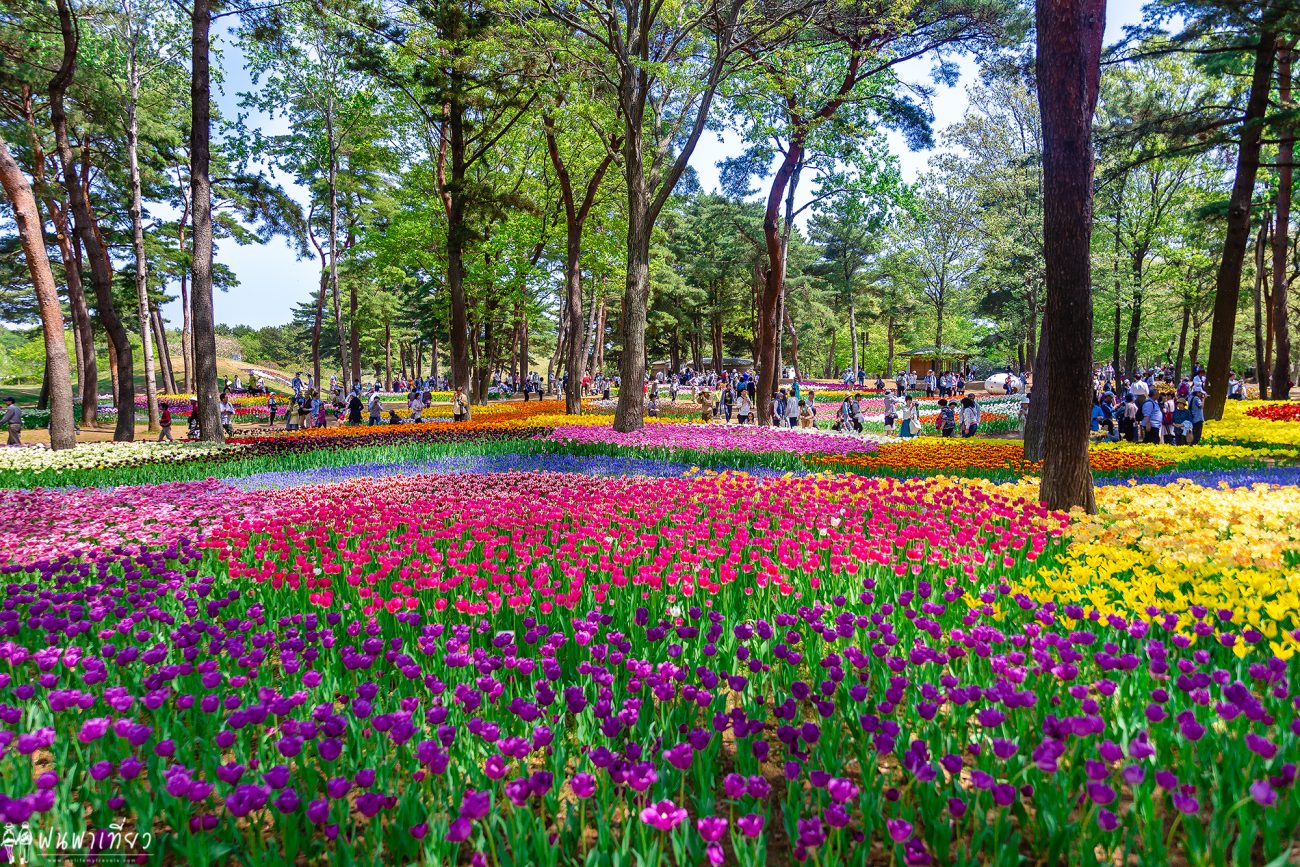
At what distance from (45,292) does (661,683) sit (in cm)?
1598

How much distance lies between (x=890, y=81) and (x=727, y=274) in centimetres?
3062

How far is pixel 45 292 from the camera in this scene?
12758 millimetres

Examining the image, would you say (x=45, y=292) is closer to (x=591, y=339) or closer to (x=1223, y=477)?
(x=1223, y=477)

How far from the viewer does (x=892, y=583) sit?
4.01m

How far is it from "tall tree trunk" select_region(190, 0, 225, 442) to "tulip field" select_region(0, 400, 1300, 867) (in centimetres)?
853

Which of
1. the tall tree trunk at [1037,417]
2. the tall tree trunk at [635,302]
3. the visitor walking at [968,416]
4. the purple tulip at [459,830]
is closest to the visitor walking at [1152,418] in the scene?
the visitor walking at [968,416]

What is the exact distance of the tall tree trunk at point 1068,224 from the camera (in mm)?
5965

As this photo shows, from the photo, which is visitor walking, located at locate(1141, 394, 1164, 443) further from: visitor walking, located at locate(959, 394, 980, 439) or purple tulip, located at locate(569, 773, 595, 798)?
purple tulip, located at locate(569, 773, 595, 798)

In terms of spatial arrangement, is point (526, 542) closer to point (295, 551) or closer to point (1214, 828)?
point (295, 551)

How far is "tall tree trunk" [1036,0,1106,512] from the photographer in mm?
5965

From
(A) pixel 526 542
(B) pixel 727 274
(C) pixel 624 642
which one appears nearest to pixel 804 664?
(C) pixel 624 642

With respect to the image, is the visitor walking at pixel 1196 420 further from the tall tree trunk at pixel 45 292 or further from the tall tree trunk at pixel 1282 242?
the tall tree trunk at pixel 45 292

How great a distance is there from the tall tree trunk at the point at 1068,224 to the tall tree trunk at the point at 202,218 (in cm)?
1459

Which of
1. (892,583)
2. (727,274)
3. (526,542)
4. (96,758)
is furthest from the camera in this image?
(727,274)
